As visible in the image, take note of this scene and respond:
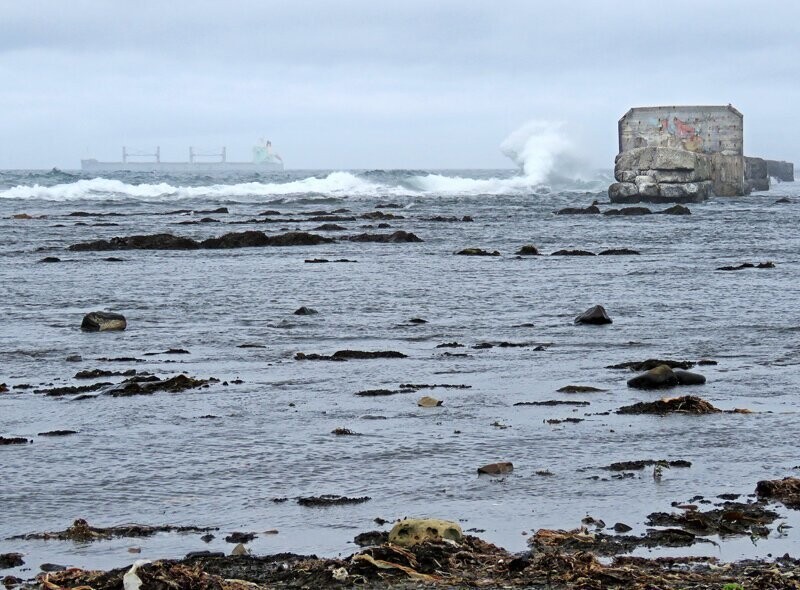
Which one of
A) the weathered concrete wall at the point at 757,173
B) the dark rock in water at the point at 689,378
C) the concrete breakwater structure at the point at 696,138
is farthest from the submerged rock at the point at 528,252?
the weathered concrete wall at the point at 757,173

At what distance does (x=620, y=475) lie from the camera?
810 centimetres

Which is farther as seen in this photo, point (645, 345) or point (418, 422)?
point (645, 345)

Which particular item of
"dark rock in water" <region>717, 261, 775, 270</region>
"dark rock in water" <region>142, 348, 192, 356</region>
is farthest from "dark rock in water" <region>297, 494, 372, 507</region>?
"dark rock in water" <region>717, 261, 775, 270</region>

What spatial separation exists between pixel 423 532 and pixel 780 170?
158 metres

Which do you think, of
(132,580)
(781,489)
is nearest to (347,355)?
(781,489)

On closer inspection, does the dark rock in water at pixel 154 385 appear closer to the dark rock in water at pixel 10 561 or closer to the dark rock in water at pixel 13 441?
the dark rock in water at pixel 13 441

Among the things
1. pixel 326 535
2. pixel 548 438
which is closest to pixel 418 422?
pixel 548 438

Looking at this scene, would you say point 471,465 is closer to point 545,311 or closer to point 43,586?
point 43,586

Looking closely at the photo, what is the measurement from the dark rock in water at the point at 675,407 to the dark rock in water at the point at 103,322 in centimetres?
837

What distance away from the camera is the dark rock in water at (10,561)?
20.7 ft

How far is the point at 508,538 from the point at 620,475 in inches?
63.7

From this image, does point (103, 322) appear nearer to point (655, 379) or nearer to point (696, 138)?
point (655, 379)

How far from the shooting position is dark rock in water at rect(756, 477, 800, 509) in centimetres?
733

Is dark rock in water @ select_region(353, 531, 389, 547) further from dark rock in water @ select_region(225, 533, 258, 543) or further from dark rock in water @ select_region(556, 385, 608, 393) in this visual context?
dark rock in water @ select_region(556, 385, 608, 393)
